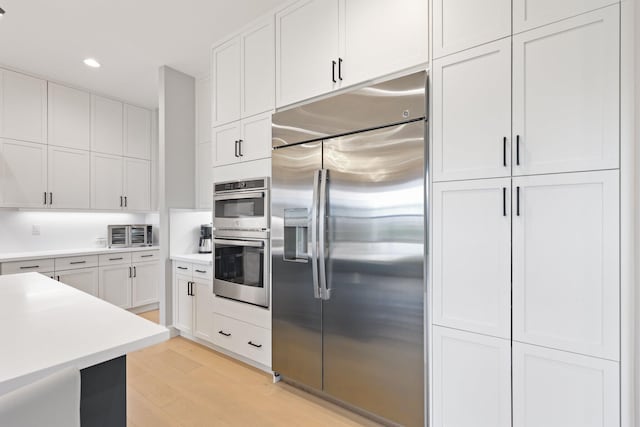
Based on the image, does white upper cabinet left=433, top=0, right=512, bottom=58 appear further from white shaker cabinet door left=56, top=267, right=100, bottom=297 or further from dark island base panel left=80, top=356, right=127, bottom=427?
white shaker cabinet door left=56, top=267, right=100, bottom=297

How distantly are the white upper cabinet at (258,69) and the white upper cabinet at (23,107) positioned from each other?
2713 mm

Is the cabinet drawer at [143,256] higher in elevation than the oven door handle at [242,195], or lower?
lower

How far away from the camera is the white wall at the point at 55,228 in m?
3.86

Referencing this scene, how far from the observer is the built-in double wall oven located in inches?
103

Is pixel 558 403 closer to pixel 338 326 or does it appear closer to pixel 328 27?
pixel 338 326

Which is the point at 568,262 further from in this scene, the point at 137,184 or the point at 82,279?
the point at 137,184

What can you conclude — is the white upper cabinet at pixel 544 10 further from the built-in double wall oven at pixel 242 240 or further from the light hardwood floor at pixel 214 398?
the light hardwood floor at pixel 214 398

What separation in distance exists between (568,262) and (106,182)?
493 centimetres

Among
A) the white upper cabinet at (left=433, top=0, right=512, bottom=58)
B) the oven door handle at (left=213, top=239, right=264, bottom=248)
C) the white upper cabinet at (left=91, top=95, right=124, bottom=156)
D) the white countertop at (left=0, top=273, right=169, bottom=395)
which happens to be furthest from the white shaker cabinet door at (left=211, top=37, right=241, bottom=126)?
the white upper cabinet at (left=91, top=95, right=124, bottom=156)

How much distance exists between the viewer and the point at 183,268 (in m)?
3.45

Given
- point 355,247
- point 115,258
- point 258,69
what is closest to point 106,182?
point 115,258

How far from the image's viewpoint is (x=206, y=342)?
3.25m

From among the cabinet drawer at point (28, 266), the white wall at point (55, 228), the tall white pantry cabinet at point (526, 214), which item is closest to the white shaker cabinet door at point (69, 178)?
the white wall at point (55, 228)

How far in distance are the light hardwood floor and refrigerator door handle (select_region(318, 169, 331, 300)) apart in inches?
30.4
